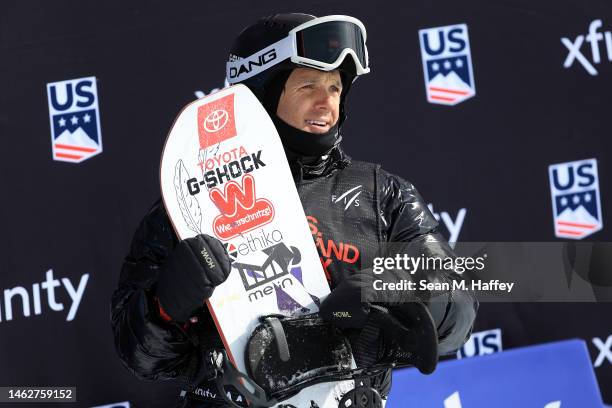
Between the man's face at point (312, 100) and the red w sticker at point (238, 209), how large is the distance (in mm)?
196

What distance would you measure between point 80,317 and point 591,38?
2.08m

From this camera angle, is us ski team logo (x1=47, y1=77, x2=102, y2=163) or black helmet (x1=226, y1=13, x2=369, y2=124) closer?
black helmet (x1=226, y1=13, x2=369, y2=124)

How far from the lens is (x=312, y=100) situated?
2594mm

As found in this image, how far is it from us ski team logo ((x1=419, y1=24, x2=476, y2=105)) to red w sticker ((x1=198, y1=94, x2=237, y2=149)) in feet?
4.81

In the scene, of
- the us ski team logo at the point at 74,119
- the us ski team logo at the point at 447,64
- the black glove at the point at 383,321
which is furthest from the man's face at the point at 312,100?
the us ski team logo at the point at 447,64

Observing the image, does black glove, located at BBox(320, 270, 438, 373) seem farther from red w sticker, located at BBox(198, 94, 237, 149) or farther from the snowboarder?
red w sticker, located at BBox(198, 94, 237, 149)

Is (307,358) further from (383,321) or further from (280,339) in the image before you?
(383,321)

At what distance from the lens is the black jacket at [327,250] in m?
2.36

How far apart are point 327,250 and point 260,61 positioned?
0.50 m

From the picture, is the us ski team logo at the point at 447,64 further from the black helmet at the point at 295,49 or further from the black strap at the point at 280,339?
the black strap at the point at 280,339

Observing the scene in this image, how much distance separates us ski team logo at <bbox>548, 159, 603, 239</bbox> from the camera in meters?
4.05

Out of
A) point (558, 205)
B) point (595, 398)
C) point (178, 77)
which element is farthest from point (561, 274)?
point (178, 77)

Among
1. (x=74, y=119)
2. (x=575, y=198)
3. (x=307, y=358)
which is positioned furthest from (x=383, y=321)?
(x=575, y=198)

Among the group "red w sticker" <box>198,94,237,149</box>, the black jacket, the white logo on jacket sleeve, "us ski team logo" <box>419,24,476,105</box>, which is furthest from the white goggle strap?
"us ski team logo" <box>419,24,476,105</box>
